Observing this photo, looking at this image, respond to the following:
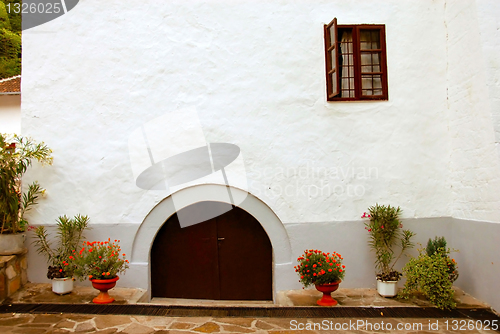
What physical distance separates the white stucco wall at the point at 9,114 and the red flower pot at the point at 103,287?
8320 mm

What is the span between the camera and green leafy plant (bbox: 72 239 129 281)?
505 cm

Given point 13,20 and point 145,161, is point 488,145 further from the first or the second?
point 13,20

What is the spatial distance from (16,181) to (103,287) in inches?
95.1

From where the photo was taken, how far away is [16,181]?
5930mm

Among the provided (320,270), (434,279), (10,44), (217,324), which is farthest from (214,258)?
(10,44)

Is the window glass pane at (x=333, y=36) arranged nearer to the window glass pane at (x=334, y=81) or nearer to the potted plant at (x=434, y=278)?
the window glass pane at (x=334, y=81)

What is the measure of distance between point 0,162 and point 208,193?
307cm

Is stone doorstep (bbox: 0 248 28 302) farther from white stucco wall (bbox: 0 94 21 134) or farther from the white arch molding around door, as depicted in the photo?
white stucco wall (bbox: 0 94 21 134)

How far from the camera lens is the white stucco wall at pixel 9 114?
11211 mm

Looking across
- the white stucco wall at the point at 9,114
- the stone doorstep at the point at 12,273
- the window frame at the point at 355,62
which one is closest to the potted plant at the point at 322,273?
the window frame at the point at 355,62

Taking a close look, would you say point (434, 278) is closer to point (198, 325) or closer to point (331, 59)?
point (198, 325)

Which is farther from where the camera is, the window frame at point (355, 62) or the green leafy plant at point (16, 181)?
the window frame at point (355, 62)

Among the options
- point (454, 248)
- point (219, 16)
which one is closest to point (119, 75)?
point (219, 16)

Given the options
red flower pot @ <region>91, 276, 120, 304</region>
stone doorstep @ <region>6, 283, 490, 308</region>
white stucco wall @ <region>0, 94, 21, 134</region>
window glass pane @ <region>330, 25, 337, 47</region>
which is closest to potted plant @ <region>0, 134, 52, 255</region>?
stone doorstep @ <region>6, 283, 490, 308</region>
